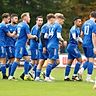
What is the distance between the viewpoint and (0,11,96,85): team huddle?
1772cm

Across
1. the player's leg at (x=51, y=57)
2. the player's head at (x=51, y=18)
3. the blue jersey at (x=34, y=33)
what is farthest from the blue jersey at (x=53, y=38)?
the blue jersey at (x=34, y=33)

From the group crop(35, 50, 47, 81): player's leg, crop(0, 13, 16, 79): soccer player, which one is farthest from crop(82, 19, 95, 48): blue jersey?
crop(0, 13, 16, 79): soccer player

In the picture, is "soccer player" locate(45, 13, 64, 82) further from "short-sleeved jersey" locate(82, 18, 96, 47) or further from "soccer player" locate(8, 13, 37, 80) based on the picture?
"short-sleeved jersey" locate(82, 18, 96, 47)

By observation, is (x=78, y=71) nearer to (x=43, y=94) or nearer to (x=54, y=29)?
(x=54, y=29)

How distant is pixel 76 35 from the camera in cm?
1842

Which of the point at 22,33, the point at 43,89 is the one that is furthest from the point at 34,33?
the point at 43,89

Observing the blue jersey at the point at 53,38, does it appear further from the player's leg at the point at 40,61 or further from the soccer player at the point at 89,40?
the soccer player at the point at 89,40

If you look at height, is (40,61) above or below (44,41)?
below

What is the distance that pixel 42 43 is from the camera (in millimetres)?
18203

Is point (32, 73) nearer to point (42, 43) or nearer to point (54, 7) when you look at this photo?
point (42, 43)

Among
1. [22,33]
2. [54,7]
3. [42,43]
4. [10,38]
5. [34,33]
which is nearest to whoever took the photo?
[22,33]

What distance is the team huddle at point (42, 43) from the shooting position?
17719 mm

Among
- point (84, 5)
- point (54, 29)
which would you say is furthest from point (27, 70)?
point (84, 5)

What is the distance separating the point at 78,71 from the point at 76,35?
1239mm
